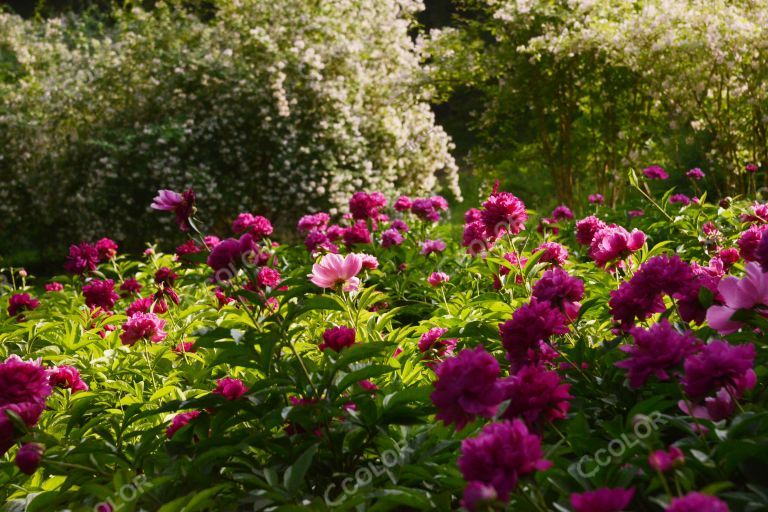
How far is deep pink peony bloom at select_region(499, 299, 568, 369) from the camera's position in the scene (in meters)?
1.35

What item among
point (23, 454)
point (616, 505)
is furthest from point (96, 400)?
point (616, 505)

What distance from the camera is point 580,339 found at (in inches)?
65.9

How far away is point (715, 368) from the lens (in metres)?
1.07

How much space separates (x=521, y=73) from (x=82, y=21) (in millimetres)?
11407

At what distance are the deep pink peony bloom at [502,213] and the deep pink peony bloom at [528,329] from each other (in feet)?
3.28

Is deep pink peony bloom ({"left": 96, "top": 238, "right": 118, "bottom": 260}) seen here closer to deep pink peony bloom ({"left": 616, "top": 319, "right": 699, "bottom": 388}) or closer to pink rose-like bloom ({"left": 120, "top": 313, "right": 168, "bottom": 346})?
pink rose-like bloom ({"left": 120, "top": 313, "right": 168, "bottom": 346})

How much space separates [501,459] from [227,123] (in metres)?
8.20

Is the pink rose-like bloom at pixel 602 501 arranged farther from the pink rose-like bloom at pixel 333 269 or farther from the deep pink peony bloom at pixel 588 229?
the deep pink peony bloom at pixel 588 229

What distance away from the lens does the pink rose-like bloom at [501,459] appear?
880 mm

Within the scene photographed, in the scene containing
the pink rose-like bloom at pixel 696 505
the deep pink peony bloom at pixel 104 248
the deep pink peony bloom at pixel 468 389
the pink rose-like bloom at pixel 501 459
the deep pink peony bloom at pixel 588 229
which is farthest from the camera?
the deep pink peony bloom at pixel 104 248

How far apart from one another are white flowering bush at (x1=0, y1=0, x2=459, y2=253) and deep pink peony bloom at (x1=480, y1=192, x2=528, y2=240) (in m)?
6.06

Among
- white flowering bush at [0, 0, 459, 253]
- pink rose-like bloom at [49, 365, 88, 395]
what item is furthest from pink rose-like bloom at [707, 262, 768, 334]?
white flowering bush at [0, 0, 459, 253]

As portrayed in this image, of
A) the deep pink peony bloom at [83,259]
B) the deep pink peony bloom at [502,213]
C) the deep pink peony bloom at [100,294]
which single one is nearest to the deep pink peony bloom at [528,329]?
the deep pink peony bloom at [502,213]

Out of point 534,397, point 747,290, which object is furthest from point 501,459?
point 747,290
